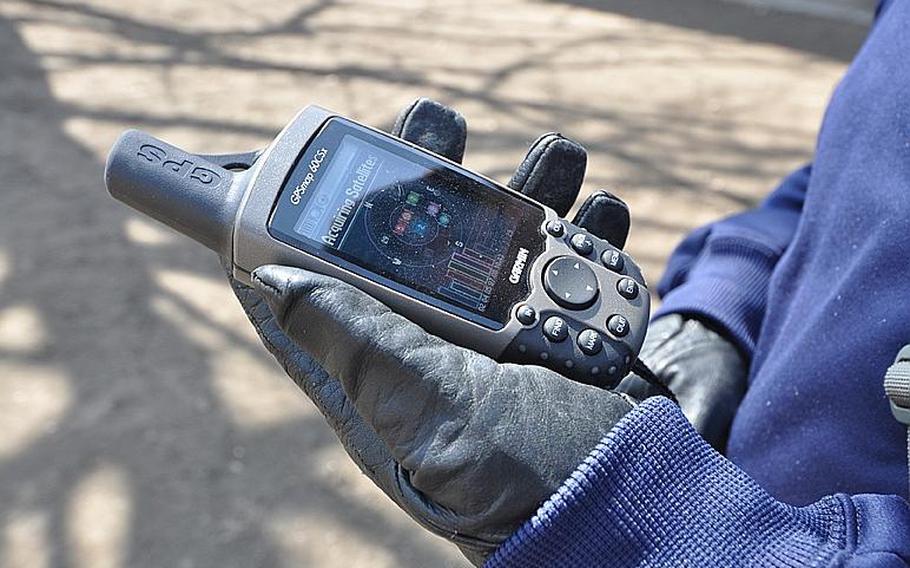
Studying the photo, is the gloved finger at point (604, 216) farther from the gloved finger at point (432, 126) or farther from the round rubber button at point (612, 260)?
the gloved finger at point (432, 126)

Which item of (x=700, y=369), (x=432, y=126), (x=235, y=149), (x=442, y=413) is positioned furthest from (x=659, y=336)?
(x=235, y=149)

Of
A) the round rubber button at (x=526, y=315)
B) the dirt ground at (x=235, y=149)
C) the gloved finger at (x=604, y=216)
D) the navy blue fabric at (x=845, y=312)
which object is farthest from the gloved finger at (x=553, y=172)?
the dirt ground at (x=235, y=149)

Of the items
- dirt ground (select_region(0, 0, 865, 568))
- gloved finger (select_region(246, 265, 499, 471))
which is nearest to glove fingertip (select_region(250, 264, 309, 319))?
gloved finger (select_region(246, 265, 499, 471))

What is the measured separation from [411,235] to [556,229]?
0.13 m

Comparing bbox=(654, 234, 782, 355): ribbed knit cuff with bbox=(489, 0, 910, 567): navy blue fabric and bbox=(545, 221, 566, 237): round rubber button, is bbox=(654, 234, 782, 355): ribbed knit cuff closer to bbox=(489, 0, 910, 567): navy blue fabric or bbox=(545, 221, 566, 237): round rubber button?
bbox=(489, 0, 910, 567): navy blue fabric

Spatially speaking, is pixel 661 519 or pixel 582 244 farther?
pixel 582 244

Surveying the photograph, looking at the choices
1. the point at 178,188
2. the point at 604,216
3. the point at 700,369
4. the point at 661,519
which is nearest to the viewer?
the point at 661,519

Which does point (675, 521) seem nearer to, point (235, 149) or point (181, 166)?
point (181, 166)

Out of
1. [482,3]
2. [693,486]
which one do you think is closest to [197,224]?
[693,486]

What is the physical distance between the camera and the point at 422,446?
675 mm

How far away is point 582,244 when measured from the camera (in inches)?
34.1

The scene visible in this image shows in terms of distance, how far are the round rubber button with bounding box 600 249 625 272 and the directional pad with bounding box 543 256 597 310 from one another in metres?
0.02

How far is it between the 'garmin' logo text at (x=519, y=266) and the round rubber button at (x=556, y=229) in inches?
1.2

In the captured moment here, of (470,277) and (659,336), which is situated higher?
(470,277)
